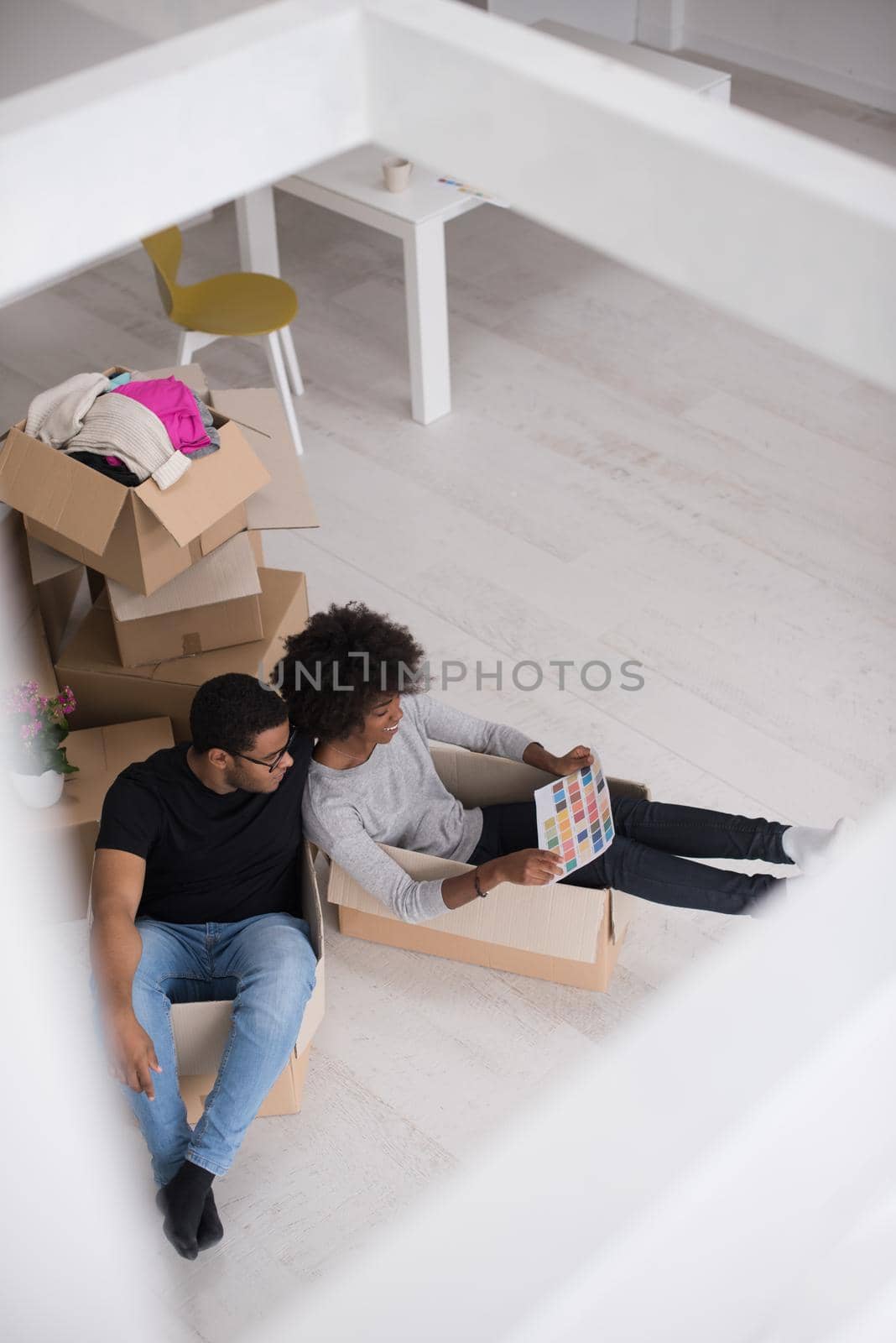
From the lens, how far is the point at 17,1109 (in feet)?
0.63

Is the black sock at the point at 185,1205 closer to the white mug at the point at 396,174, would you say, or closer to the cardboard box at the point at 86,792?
the cardboard box at the point at 86,792

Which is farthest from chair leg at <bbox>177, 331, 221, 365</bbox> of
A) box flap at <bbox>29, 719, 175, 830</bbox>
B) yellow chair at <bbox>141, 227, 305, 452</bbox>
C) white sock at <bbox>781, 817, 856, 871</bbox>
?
white sock at <bbox>781, 817, 856, 871</bbox>

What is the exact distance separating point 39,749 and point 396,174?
1.82 metres

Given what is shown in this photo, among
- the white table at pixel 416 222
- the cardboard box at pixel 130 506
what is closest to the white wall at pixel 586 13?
the white table at pixel 416 222

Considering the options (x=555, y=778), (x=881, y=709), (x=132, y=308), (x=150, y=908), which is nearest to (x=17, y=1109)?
(x=150, y=908)

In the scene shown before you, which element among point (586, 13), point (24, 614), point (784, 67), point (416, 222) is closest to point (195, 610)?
point (24, 614)

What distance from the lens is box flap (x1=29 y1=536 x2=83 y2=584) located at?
239cm

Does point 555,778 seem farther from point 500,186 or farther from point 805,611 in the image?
point 500,186

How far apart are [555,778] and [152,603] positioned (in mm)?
764

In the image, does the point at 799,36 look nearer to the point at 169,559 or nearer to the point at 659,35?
the point at 659,35

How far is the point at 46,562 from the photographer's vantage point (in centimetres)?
241

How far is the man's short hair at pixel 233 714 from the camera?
1892 mm

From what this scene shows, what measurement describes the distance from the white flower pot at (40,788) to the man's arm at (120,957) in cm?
31

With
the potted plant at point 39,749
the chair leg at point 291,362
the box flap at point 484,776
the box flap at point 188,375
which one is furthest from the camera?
the chair leg at point 291,362
